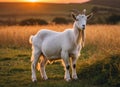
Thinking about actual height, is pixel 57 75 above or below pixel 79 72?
below

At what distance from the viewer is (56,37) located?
514 inches

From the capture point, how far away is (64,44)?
41.3ft

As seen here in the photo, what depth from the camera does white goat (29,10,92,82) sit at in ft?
40.8

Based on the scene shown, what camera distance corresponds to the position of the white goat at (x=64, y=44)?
12438mm

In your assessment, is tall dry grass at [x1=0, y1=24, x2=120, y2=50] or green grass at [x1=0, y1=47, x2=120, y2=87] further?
tall dry grass at [x1=0, y1=24, x2=120, y2=50]

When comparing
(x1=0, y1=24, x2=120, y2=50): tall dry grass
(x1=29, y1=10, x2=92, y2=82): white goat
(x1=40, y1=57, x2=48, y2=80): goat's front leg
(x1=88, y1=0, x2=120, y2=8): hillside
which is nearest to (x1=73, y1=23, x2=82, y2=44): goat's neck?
(x1=29, y1=10, x2=92, y2=82): white goat

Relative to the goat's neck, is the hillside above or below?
below

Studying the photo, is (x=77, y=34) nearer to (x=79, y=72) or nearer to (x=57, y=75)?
(x=79, y=72)

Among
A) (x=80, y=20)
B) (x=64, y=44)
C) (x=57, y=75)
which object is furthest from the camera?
(x=57, y=75)

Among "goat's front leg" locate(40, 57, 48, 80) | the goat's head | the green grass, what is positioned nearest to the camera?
the goat's head

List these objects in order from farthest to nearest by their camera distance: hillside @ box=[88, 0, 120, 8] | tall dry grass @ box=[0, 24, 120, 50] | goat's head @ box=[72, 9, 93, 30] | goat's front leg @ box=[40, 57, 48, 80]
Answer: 1. hillside @ box=[88, 0, 120, 8]
2. tall dry grass @ box=[0, 24, 120, 50]
3. goat's front leg @ box=[40, 57, 48, 80]
4. goat's head @ box=[72, 9, 93, 30]

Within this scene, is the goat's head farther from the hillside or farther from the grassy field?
the hillside

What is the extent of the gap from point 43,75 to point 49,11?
6150 centimetres

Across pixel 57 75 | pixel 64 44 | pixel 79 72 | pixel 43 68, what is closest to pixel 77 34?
pixel 64 44
